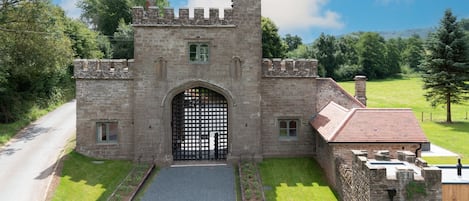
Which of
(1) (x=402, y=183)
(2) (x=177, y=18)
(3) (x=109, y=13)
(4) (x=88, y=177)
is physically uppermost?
(3) (x=109, y=13)

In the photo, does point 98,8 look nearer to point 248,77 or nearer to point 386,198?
point 248,77

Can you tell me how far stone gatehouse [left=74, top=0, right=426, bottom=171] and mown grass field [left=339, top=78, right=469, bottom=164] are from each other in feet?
28.7

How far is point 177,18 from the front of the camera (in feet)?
62.6

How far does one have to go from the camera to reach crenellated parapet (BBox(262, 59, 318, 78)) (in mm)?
20297

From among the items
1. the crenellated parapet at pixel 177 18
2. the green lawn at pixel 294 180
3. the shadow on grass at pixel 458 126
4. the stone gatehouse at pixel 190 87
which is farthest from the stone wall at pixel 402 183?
the shadow on grass at pixel 458 126

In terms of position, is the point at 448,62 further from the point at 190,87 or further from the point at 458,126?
the point at 190,87

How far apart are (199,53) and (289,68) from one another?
496 cm

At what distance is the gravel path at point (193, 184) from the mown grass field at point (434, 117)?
11548 mm

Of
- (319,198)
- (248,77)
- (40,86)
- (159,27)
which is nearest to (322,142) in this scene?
(319,198)

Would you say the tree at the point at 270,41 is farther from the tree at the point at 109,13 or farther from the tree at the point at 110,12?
the tree at the point at 109,13

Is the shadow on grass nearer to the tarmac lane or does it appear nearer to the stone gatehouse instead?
the stone gatehouse

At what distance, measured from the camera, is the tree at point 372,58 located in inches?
3140

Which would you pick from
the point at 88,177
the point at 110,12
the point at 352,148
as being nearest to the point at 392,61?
the point at 110,12

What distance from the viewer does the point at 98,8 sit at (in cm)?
5197
